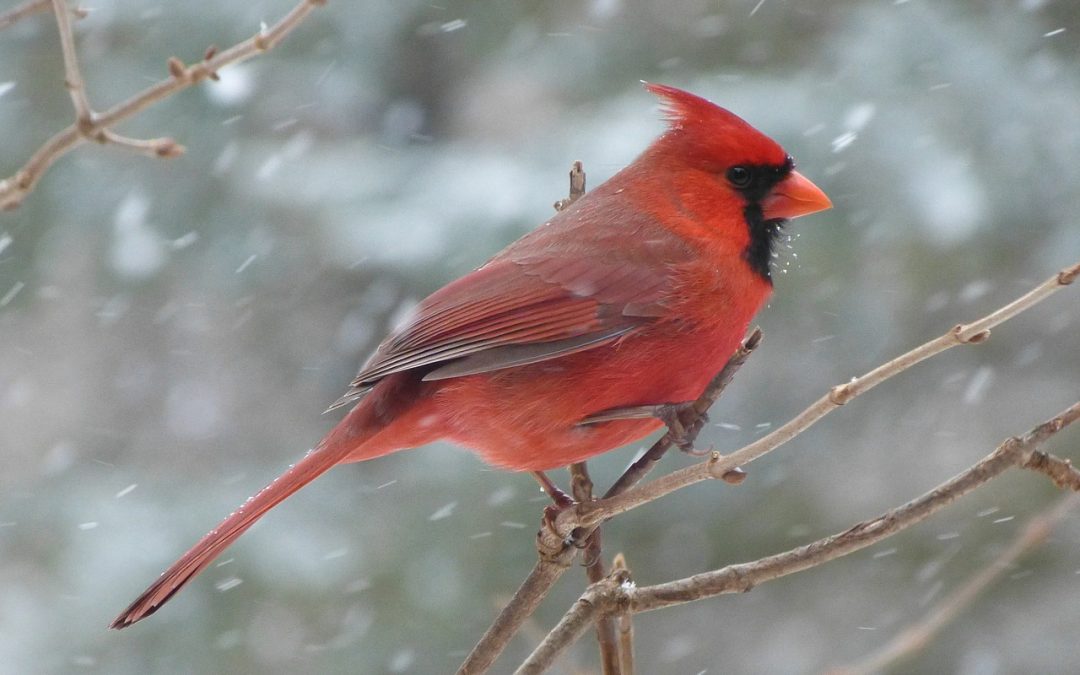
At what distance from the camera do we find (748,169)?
7.48 ft

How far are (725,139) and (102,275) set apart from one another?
1787 millimetres

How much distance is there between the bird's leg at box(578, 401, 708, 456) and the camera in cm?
187

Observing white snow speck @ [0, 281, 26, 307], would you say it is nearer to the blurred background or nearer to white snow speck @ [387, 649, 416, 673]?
the blurred background

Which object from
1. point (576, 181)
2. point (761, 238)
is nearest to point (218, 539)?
point (576, 181)

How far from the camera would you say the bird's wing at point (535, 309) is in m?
2.11

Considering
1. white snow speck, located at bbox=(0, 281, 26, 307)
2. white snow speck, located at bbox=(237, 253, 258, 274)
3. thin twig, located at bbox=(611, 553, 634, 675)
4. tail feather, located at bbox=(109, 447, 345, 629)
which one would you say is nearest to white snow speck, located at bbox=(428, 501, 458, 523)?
white snow speck, located at bbox=(237, 253, 258, 274)

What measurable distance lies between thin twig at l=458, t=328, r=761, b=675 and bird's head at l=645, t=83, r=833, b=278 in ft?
1.43

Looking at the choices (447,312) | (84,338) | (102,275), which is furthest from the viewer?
(84,338)

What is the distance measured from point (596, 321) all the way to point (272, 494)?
60cm

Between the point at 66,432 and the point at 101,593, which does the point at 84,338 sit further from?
the point at 101,593

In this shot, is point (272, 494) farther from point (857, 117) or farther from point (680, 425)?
point (857, 117)

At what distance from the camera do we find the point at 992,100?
3.08 m

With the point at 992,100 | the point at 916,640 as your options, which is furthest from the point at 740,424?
the point at 916,640

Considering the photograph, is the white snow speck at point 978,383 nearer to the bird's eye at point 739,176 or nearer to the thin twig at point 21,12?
the bird's eye at point 739,176
